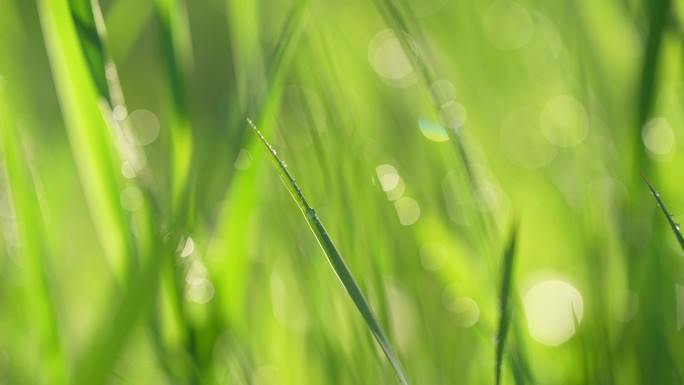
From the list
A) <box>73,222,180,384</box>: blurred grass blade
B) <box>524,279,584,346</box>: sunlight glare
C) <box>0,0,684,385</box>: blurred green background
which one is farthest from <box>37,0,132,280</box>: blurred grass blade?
<box>524,279,584,346</box>: sunlight glare

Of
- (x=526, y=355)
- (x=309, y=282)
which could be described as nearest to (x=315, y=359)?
(x=309, y=282)

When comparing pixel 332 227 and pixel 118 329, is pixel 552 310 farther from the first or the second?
pixel 118 329

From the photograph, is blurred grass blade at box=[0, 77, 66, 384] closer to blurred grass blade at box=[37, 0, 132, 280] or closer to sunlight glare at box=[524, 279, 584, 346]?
blurred grass blade at box=[37, 0, 132, 280]

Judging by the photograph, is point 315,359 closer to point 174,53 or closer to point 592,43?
point 174,53

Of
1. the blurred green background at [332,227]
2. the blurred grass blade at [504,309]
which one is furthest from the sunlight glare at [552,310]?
the blurred grass blade at [504,309]

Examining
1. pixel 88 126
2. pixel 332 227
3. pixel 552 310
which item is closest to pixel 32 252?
pixel 88 126

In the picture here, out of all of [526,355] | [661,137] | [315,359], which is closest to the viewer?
[526,355]

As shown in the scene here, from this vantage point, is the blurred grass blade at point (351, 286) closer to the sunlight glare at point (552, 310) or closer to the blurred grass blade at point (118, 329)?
the blurred grass blade at point (118, 329)
